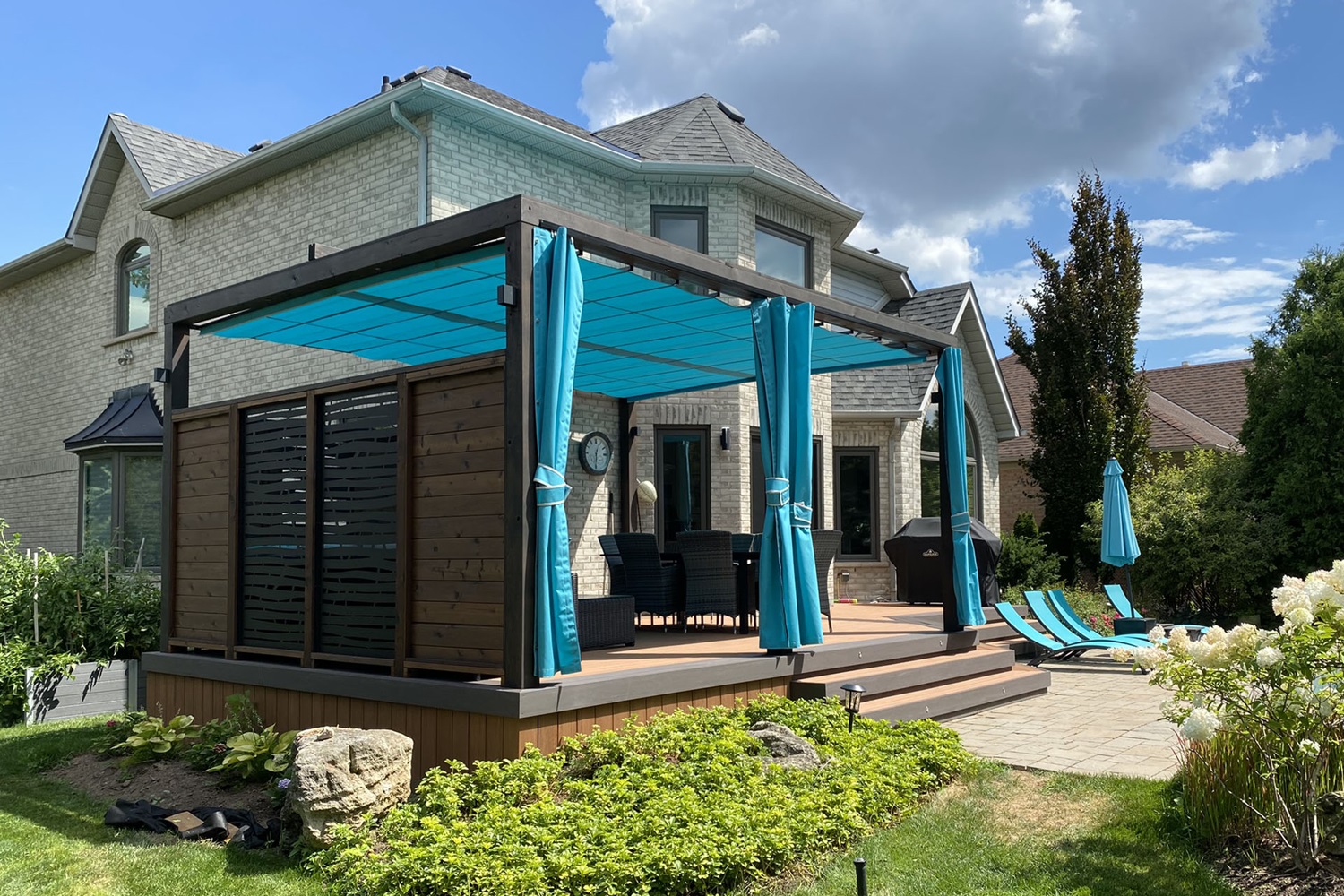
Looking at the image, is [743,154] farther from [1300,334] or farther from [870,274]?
[1300,334]

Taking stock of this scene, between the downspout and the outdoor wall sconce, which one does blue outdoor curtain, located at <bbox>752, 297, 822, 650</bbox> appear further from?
the downspout

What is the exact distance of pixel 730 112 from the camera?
1698cm

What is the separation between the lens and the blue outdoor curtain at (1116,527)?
44.5 feet

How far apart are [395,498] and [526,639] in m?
1.52

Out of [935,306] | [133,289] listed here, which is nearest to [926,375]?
[935,306]

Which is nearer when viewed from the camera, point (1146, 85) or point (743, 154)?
point (1146, 85)

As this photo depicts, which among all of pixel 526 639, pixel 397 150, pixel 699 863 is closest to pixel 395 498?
pixel 526 639

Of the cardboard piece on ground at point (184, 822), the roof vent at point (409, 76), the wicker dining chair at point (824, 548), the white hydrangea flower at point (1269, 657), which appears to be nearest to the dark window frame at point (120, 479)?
the roof vent at point (409, 76)

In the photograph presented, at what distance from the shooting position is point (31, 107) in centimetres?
1127

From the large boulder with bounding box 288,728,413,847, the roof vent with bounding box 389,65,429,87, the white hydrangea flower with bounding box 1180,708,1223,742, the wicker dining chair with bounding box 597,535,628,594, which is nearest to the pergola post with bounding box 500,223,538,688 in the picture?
the large boulder with bounding box 288,728,413,847

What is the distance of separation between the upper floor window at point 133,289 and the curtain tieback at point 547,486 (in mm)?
13025

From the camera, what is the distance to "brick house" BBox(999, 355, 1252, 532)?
2406 centimetres

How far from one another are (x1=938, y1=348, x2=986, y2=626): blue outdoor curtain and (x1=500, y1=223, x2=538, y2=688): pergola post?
5.49 meters

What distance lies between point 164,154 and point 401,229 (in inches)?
271
